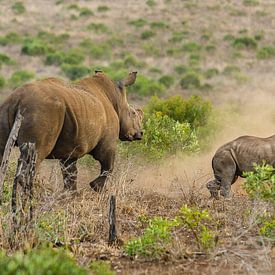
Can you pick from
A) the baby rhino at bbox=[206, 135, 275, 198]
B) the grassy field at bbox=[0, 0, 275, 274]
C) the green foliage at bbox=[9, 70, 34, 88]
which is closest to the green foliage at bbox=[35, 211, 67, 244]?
the grassy field at bbox=[0, 0, 275, 274]

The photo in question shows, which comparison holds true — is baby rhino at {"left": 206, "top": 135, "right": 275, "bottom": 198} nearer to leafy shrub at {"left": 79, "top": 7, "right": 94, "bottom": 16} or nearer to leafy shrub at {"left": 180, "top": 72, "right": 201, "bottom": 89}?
leafy shrub at {"left": 180, "top": 72, "right": 201, "bottom": 89}

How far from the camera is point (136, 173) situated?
42.2 feet

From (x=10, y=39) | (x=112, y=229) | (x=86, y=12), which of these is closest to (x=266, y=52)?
(x=10, y=39)

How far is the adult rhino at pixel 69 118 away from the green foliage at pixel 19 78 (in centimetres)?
1746

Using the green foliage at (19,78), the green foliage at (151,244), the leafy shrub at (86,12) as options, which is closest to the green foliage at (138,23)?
the leafy shrub at (86,12)

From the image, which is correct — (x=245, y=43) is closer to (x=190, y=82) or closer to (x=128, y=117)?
(x=190, y=82)

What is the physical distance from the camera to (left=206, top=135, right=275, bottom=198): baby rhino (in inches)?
456

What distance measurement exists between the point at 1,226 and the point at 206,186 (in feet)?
16.7

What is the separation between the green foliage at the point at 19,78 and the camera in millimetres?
28597

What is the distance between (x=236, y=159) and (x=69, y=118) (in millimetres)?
3682

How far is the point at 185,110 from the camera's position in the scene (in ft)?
58.1

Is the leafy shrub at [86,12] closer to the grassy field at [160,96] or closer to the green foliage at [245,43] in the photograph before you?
the grassy field at [160,96]

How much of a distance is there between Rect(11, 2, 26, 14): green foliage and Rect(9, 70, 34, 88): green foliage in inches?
814

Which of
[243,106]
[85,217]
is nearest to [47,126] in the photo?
[85,217]
